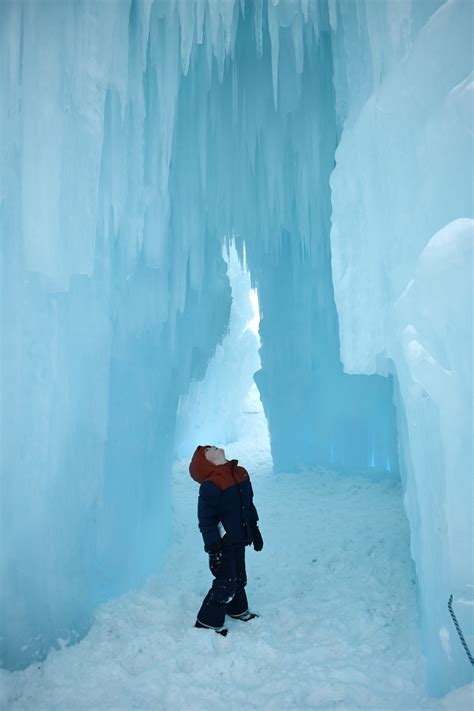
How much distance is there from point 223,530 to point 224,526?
0.03 metres

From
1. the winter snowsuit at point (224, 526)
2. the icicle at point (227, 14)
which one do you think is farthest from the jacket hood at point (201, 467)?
the icicle at point (227, 14)

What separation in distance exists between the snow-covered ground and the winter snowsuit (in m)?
0.17

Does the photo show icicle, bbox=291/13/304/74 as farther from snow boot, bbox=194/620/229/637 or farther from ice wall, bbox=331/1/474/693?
snow boot, bbox=194/620/229/637

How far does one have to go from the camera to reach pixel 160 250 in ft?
16.2

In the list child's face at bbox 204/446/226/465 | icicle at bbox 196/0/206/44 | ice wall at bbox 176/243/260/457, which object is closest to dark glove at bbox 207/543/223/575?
child's face at bbox 204/446/226/465

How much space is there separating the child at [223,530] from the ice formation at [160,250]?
947 millimetres

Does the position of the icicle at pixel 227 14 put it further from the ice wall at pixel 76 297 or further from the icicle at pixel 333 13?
the icicle at pixel 333 13

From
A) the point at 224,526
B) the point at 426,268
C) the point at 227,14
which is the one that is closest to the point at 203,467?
the point at 224,526

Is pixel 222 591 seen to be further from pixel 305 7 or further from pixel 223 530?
pixel 305 7

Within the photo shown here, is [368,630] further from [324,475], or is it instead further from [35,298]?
[324,475]

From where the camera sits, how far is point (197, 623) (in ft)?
11.4

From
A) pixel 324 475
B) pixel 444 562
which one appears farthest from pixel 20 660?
pixel 324 475

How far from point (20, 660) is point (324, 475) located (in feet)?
19.6

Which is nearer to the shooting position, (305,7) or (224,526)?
(224,526)
